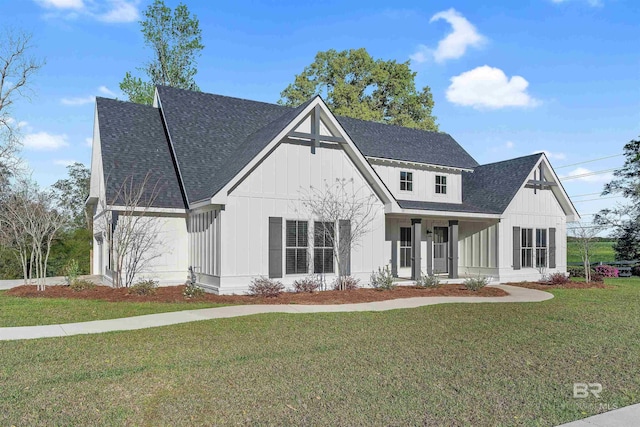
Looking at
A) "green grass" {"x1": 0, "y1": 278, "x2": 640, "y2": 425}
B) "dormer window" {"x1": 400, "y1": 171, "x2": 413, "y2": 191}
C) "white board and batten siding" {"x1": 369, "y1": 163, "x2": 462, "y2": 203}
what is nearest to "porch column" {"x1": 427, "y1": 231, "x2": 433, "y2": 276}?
"white board and batten siding" {"x1": 369, "y1": 163, "x2": 462, "y2": 203}

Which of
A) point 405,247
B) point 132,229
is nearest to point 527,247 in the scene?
point 405,247

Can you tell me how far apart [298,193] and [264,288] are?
11.1 feet

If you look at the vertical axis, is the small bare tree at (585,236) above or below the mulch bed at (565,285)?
above

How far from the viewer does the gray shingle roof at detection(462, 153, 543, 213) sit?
20594 mm

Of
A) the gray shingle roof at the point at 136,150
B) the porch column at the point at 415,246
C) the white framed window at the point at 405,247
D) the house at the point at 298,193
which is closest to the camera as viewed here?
the house at the point at 298,193

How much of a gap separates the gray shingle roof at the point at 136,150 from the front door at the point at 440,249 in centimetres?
1118

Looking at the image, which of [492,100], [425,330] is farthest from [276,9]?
[492,100]

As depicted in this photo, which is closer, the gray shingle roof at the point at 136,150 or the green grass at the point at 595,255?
the gray shingle roof at the point at 136,150

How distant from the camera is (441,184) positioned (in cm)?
2136

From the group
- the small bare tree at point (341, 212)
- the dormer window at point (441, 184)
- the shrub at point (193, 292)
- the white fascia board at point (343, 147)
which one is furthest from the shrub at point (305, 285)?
the dormer window at point (441, 184)

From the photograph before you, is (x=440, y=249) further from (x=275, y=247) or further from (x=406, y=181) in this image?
(x=275, y=247)

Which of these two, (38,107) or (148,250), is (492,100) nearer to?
(148,250)

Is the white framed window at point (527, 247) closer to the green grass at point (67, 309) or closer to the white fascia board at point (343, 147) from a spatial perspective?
the white fascia board at point (343, 147)

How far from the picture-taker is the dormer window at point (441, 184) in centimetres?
2128
